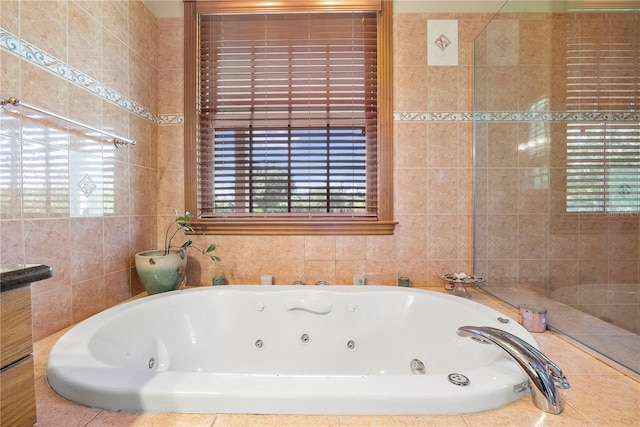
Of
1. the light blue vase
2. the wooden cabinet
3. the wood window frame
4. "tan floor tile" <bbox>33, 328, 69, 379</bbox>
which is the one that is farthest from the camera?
the wood window frame

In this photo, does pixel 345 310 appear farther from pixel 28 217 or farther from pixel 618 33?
pixel 618 33

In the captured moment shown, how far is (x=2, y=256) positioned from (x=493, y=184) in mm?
2117

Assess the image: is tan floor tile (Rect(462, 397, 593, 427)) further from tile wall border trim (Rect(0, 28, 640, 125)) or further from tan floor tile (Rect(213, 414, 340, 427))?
tile wall border trim (Rect(0, 28, 640, 125))

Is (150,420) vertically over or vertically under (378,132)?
under

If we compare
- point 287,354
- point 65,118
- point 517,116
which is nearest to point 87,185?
point 65,118

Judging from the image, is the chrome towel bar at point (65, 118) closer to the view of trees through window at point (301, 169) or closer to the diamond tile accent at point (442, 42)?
the view of trees through window at point (301, 169)

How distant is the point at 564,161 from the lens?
4.29ft

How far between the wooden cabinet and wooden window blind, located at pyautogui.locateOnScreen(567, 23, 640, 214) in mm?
→ 1970

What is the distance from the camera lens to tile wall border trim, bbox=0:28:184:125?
87 cm

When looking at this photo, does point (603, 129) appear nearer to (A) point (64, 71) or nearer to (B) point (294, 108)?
(B) point (294, 108)

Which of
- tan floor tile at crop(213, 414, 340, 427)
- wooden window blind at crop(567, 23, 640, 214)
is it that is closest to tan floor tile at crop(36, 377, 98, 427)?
→ tan floor tile at crop(213, 414, 340, 427)

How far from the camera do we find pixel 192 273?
162 centimetres

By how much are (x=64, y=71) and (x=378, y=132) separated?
1446mm

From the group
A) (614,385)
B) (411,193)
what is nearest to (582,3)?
(411,193)
